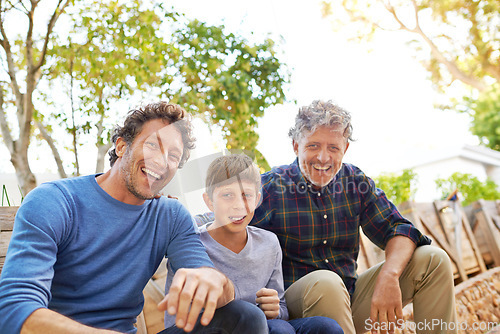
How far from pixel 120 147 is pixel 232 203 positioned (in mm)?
357

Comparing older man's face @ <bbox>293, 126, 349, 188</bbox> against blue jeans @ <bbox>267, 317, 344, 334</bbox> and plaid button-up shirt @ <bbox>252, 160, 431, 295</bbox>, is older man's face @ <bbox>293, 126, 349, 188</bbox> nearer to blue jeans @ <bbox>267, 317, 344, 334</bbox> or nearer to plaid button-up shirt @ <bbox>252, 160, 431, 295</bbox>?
plaid button-up shirt @ <bbox>252, 160, 431, 295</bbox>

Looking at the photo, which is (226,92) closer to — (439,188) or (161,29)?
(161,29)

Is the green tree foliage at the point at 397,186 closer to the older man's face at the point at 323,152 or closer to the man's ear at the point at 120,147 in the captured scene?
the older man's face at the point at 323,152

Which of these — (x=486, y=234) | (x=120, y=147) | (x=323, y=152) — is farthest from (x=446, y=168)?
(x=120, y=147)

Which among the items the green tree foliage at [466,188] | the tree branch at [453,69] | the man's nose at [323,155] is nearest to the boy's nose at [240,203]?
the man's nose at [323,155]

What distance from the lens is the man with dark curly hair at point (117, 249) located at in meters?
0.89

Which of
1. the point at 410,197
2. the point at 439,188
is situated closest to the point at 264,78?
the point at 410,197

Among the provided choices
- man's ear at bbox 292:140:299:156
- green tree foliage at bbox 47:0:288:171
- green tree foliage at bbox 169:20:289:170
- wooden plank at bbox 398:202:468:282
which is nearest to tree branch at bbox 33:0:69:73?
green tree foliage at bbox 47:0:288:171

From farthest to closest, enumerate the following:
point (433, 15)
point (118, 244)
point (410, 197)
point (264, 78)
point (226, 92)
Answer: point (433, 15), point (410, 197), point (264, 78), point (226, 92), point (118, 244)

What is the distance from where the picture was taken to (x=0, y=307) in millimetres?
867

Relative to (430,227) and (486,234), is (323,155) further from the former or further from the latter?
(486,234)

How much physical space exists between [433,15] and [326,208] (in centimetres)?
959

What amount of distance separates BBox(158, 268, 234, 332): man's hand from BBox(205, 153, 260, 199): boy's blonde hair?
12.3 inches

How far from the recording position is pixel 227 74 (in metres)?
3.09
